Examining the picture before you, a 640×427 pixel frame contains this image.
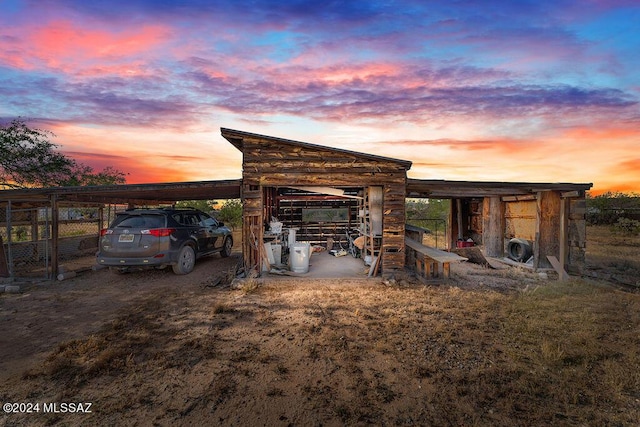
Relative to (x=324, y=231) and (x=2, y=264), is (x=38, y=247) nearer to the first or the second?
(x=2, y=264)

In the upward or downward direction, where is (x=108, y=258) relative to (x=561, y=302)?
upward

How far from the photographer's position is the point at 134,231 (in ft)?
29.1

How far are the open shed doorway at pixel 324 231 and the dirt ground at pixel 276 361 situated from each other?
2.25m

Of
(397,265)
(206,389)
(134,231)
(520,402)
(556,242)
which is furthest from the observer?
(556,242)

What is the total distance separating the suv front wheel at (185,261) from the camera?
9.84 meters

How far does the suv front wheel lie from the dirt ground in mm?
1836

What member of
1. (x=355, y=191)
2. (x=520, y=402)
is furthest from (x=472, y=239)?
(x=520, y=402)

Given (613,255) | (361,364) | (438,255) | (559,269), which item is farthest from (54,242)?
(613,255)

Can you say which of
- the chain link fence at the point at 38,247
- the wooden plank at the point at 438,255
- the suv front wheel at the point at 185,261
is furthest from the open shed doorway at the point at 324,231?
the chain link fence at the point at 38,247

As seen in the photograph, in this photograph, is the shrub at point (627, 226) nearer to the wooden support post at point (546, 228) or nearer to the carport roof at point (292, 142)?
the wooden support post at point (546, 228)

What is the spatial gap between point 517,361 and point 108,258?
9679mm

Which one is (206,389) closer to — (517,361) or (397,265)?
(517,361)

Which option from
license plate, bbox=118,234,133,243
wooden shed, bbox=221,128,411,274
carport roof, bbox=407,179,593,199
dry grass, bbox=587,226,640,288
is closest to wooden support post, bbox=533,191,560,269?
carport roof, bbox=407,179,593,199

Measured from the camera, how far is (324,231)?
55.6 feet
